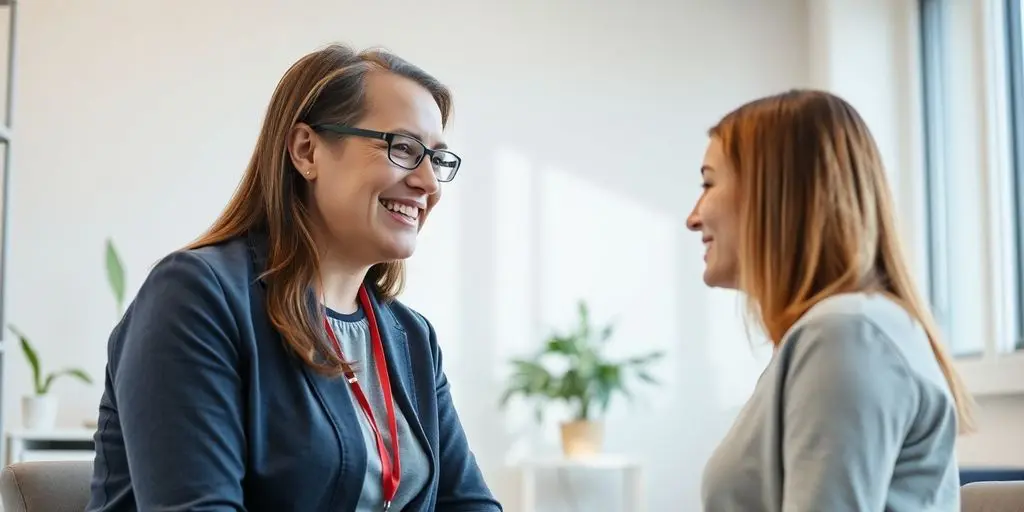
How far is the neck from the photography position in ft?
5.85

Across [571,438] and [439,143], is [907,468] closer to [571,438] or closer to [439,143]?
[439,143]

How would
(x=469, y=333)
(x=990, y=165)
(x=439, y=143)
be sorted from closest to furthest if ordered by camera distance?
(x=439, y=143), (x=990, y=165), (x=469, y=333)

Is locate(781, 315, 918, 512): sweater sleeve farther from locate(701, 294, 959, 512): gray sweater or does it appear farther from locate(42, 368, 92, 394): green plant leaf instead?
locate(42, 368, 92, 394): green plant leaf

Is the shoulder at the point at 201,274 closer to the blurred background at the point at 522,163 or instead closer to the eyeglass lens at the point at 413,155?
the eyeglass lens at the point at 413,155

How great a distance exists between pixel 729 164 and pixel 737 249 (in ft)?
0.35

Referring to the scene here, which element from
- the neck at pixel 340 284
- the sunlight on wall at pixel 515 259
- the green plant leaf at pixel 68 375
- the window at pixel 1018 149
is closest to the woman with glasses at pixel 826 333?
the neck at pixel 340 284

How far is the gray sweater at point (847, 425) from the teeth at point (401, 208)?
0.69m

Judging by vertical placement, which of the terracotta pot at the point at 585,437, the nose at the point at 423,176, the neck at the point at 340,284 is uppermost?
the nose at the point at 423,176

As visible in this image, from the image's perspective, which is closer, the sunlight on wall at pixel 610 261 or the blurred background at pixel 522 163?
the blurred background at pixel 522 163

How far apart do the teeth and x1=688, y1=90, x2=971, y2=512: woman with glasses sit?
539 millimetres

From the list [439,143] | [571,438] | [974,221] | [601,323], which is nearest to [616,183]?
[601,323]

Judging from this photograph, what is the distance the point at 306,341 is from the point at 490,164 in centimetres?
344

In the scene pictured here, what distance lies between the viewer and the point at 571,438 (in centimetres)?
452

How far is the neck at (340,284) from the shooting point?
1782 mm
